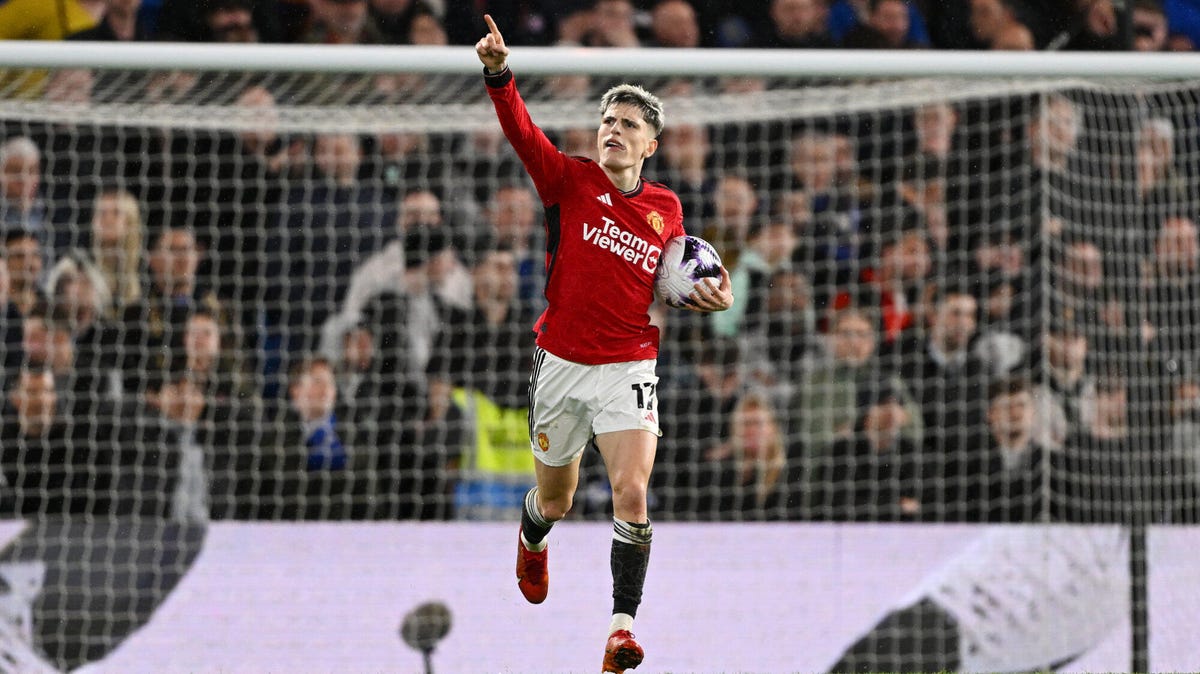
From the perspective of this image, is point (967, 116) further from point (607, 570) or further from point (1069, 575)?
point (607, 570)

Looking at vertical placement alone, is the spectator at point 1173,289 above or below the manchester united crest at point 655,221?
below

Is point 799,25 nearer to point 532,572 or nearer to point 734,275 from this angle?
point 734,275

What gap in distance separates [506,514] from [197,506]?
66.6 inches

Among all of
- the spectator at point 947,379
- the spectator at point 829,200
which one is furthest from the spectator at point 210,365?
the spectator at point 947,379

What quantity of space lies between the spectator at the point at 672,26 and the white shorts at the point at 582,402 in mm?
4815

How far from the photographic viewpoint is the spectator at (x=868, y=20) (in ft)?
33.3

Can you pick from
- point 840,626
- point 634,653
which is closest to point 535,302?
point 840,626

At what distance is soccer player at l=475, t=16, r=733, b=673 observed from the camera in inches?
215

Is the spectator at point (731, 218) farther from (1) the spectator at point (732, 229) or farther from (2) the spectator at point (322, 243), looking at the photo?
(2) the spectator at point (322, 243)

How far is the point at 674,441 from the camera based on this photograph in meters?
8.76

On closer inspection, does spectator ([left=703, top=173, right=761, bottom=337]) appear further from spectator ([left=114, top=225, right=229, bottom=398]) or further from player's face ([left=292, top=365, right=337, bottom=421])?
spectator ([left=114, top=225, right=229, bottom=398])

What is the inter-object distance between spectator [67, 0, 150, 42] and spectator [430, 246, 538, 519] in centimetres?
280

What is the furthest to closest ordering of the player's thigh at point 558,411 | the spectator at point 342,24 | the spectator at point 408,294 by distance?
the spectator at point 342,24, the spectator at point 408,294, the player's thigh at point 558,411

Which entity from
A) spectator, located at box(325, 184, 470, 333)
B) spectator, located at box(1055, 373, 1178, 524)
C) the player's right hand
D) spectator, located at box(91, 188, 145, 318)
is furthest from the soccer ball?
spectator, located at box(91, 188, 145, 318)
